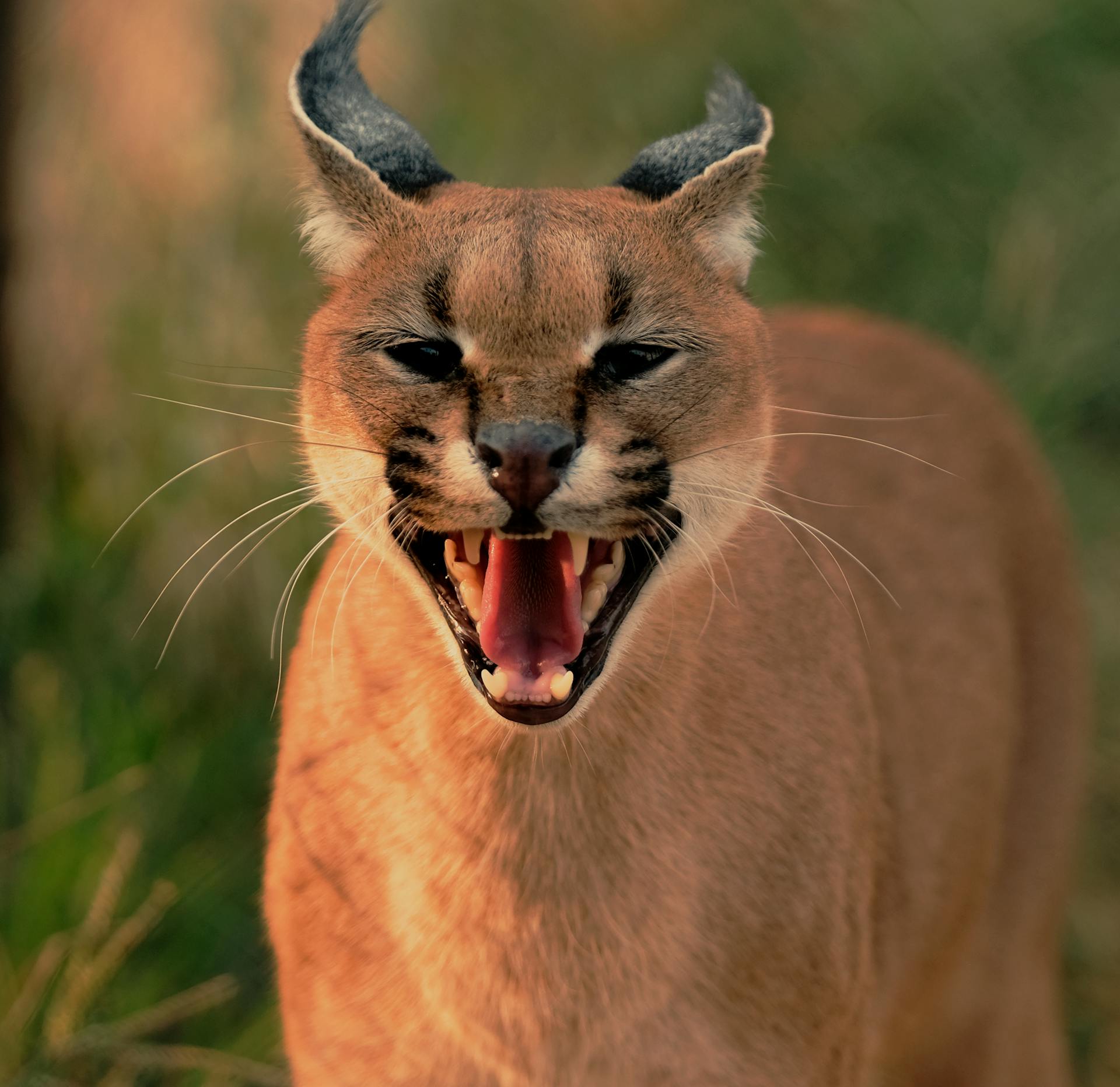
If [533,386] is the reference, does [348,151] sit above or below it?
above

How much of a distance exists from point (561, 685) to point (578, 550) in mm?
219

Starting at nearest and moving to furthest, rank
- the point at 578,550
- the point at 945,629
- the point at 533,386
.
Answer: the point at 533,386, the point at 578,550, the point at 945,629

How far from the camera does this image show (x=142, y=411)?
5188 mm

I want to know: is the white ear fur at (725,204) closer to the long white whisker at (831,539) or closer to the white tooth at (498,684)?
the long white whisker at (831,539)

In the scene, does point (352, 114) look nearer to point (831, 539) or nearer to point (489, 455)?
point (489, 455)

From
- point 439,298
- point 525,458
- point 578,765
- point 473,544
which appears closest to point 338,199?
point 439,298

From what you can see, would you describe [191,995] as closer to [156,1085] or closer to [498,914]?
[156,1085]

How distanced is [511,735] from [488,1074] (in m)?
0.60

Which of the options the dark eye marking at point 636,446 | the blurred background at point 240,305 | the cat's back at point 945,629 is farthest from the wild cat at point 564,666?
the blurred background at point 240,305

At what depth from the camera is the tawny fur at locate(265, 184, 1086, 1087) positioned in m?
2.43

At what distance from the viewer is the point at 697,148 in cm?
278

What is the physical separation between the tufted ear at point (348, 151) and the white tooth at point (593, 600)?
2.50 ft

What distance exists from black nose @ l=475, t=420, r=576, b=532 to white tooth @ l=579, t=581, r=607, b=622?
251 mm

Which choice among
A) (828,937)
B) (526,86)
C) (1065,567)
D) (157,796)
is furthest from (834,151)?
(828,937)
